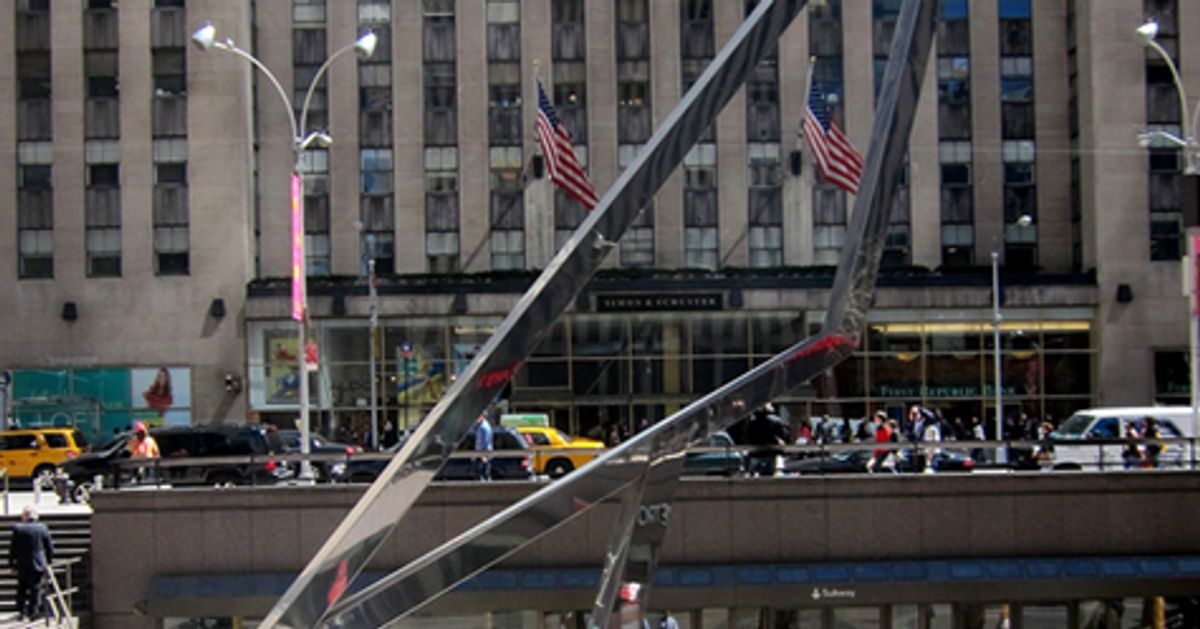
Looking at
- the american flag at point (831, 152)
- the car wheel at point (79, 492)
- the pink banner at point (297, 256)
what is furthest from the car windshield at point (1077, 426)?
the car wheel at point (79, 492)

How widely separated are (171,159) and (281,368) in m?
7.28

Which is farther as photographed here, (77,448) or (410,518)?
(77,448)

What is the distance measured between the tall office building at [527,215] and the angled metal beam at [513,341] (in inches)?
1312

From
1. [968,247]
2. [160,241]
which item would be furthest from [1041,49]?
[160,241]

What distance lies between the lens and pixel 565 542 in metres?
20.0

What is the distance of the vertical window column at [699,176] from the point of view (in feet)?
153

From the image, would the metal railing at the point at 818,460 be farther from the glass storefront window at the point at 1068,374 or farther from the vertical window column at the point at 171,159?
the vertical window column at the point at 171,159

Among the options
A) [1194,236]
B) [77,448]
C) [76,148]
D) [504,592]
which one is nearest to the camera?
[504,592]

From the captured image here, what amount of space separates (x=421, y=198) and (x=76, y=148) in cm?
1065

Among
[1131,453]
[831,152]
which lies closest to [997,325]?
[831,152]

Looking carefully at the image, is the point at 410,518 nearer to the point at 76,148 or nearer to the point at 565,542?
the point at 565,542

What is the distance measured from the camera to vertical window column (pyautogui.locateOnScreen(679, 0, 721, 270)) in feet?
153

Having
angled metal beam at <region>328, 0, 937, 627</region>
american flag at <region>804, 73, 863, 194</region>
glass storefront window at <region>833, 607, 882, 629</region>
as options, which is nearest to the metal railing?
glass storefront window at <region>833, 607, 882, 629</region>

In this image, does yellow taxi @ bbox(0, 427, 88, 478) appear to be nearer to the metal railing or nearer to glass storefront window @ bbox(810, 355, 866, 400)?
the metal railing
